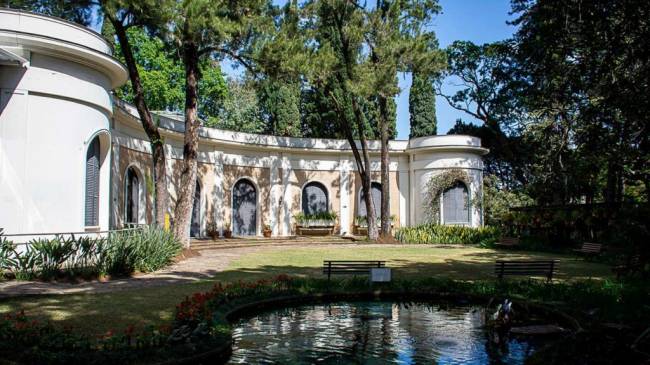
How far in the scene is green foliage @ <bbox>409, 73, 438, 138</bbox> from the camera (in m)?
31.5

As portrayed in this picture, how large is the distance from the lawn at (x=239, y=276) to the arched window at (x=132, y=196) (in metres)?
4.83

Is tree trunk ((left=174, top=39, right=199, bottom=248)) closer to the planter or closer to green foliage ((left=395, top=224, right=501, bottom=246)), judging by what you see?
the planter

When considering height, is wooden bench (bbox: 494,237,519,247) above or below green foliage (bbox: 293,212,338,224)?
below

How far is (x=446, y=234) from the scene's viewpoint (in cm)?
2375

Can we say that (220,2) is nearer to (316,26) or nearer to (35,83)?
(35,83)

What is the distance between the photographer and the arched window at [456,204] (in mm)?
25922

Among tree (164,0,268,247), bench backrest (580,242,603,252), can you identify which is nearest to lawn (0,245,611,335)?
bench backrest (580,242,603,252)

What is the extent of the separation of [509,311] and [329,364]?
2.84m

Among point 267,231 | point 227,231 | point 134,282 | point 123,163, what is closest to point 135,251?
point 134,282

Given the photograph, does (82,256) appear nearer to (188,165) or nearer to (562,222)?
(188,165)

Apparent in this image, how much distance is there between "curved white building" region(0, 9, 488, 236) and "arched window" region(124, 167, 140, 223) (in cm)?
4

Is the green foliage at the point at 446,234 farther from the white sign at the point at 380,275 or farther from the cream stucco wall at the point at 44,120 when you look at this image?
the cream stucco wall at the point at 44,120

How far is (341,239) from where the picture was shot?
24172mm

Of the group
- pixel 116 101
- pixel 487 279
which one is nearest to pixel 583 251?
pixel 487 279
